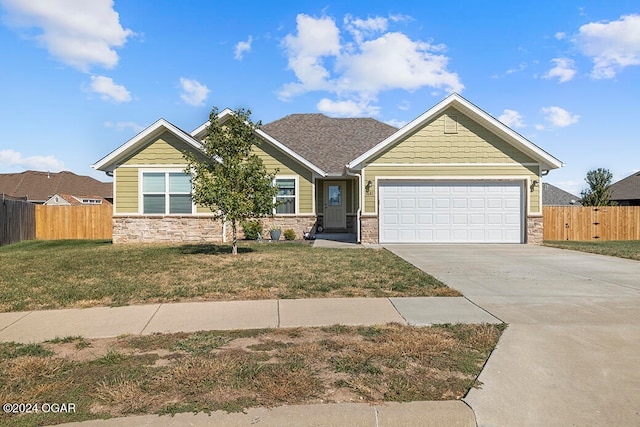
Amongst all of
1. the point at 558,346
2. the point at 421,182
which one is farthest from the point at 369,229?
the point at 558,346

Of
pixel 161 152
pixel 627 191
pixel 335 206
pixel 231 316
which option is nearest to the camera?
pixel 231 316

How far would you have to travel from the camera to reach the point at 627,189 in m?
40.0

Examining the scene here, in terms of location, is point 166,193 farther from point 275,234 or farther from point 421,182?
point 421,182

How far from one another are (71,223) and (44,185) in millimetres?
31038

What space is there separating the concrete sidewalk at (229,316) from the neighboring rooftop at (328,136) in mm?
13954

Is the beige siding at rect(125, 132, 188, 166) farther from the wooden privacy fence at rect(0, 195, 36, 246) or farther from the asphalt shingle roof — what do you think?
the asphalt shingle roof

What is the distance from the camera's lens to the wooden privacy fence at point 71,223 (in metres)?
21.7

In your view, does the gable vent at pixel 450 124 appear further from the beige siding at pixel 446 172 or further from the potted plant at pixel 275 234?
the potted plant at pixel 275 234

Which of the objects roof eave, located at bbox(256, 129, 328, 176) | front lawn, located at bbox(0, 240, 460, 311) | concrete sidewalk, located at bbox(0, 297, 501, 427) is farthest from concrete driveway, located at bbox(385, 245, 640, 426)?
roof eave, located at bbox(256, 129, 328, 176)

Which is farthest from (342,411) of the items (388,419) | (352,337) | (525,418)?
(352,337)

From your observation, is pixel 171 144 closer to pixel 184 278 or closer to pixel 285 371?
pixel 184 278

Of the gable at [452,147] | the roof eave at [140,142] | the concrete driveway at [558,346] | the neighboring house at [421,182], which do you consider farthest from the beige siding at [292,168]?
the concrete driveway at [558,346]

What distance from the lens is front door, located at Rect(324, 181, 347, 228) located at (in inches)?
821

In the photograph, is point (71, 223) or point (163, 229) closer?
point (163, 229)
